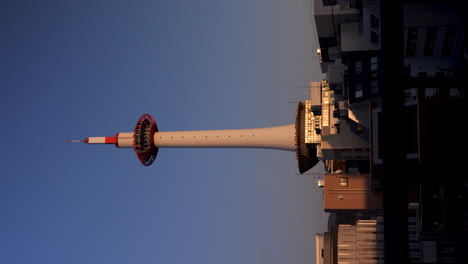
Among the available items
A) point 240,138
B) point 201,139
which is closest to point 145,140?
point 201,139

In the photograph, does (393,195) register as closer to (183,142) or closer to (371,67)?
(371,67)

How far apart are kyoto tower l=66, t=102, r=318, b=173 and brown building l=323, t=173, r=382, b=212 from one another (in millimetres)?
10944

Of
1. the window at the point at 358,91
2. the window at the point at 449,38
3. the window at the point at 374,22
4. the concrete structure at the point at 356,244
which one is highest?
the window at the point at 374,22

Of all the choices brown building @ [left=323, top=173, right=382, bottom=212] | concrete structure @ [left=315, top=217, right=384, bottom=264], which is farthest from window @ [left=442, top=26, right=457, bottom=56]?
concrete structure @ [left=315, top=217, right=384, bottom=264]

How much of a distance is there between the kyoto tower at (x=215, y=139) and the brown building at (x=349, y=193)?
10.9 meters

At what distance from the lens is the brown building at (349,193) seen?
5503 cm

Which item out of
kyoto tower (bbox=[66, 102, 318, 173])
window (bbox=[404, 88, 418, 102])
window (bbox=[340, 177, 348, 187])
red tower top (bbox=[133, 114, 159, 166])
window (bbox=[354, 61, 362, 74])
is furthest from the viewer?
red tower top (bbox=[133, 114, 159, 166])

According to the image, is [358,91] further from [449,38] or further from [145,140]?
[145,140]

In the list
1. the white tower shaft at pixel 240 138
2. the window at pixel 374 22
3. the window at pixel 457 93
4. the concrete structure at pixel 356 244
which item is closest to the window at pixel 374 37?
the window at pixel 374 22

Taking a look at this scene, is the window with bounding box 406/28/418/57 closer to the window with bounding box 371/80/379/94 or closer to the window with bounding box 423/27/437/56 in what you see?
the window with bounding box 423/27/437/56

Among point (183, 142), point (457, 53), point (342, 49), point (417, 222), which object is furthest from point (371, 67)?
point (183, 142)

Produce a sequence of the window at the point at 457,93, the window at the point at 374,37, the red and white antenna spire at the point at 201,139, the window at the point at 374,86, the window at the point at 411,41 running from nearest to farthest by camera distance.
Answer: the window at the point at 457,93
the window at the point at 411,41
the window at the point at 374,37
the window at the point at 374,86
the red and white antenna spire at the point at 201,139

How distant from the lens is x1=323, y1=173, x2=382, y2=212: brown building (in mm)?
55031

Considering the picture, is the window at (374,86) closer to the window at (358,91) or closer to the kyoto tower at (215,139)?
the window at (358,91)
